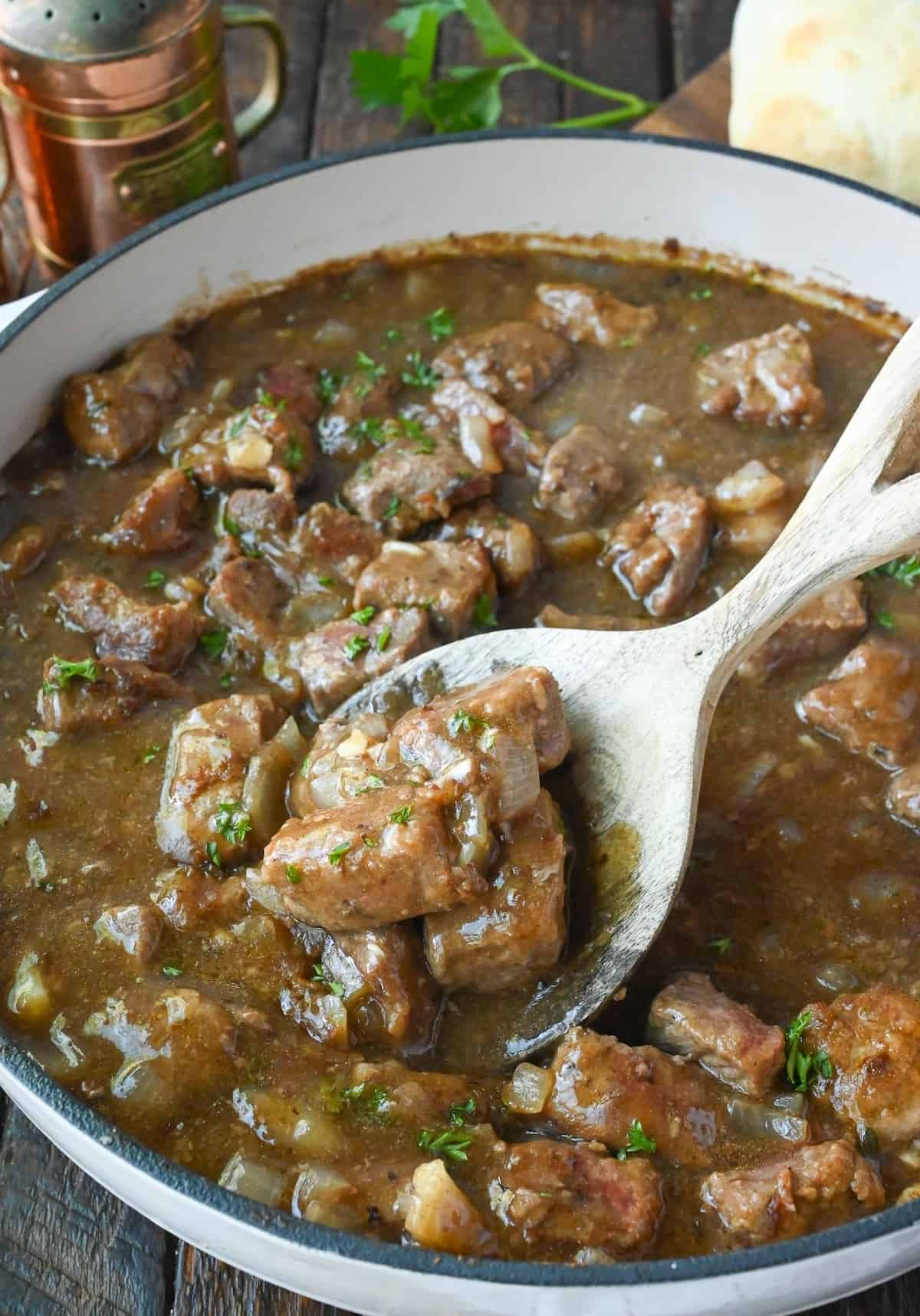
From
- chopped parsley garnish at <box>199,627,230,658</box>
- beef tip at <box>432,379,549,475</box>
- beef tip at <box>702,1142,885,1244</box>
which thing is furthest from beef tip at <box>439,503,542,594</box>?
beef tip at <box>702,1142,885,1244</box>

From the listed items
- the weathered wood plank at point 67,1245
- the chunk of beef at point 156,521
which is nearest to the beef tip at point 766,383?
the chunk of beef at point 156,521

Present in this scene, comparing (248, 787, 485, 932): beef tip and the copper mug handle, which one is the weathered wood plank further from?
the copper mug handle

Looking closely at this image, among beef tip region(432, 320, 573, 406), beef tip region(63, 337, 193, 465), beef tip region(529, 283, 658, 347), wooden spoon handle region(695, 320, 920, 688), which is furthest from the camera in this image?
beef tip region(529, 283, 658, 347)

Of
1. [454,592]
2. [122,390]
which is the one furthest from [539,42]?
[454,592]

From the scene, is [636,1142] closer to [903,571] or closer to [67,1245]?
[67,1245]

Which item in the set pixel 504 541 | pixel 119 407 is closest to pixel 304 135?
pixel 119 407

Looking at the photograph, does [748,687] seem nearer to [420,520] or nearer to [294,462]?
[420,520]
